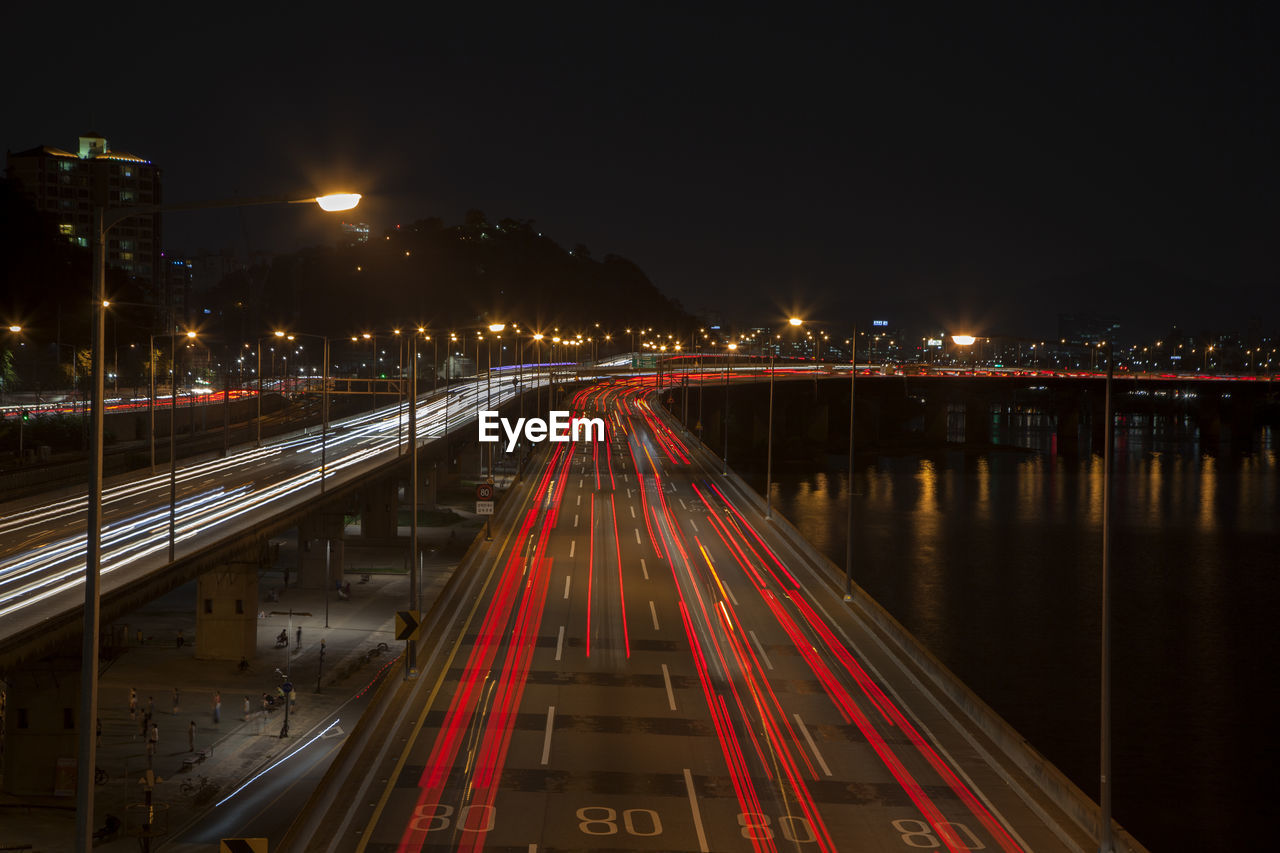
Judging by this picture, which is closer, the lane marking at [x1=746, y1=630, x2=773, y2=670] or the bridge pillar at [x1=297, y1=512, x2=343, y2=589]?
the lane marking at [x1=746, y1=630, x2=773, y2=670]

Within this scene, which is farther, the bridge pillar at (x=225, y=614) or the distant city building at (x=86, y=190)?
the distant city building at (x=86, y=190)

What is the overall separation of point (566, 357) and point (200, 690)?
147 m

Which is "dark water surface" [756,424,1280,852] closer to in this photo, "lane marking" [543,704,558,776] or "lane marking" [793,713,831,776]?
"lane marking" [793,713,831,776]

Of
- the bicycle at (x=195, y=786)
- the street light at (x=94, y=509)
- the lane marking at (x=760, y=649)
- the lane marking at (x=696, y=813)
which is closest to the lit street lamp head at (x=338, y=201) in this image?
the street light at (x=94, y=509)

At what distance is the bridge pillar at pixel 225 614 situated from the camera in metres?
40.0

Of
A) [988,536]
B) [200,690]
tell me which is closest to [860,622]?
[200,690]

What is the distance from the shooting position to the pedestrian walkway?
26.0m

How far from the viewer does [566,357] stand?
7165 inches

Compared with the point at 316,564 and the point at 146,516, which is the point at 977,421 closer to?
the point at 316,564

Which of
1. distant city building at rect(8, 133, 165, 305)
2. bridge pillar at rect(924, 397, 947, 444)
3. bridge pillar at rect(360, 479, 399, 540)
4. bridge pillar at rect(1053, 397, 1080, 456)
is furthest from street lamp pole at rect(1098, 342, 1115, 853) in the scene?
distant city building at rect(8, 133, 165, 305)

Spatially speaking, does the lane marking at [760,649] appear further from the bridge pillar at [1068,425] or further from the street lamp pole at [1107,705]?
the bridge pillar at [1068,425]

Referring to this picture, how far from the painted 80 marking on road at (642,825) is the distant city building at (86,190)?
12949 centimetres

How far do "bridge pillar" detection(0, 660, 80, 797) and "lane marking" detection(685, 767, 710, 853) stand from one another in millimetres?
16142

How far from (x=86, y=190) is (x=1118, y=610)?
140m
